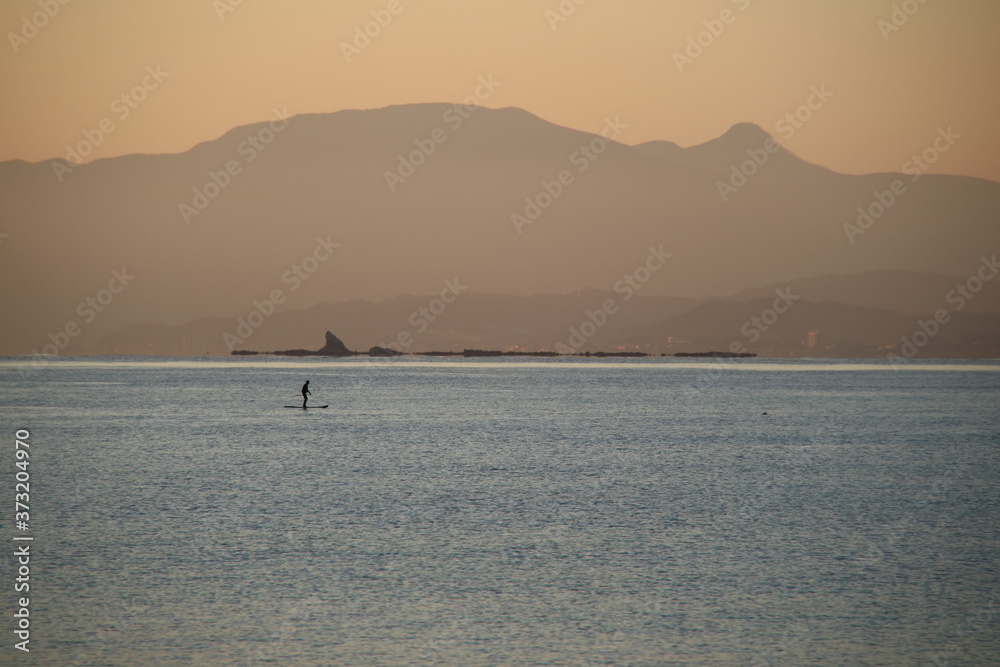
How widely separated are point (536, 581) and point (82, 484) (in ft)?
93.2

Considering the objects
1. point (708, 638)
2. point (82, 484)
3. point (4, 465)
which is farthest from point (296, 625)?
point (4, 465)

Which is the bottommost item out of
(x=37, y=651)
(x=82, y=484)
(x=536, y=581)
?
(x=37, y=651)

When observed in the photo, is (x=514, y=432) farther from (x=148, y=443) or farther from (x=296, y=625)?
(x=296, y=625)

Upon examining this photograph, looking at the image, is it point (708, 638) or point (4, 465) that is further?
point (4, 465)

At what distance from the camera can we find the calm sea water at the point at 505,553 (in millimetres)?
20953

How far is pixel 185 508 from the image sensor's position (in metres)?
38.7

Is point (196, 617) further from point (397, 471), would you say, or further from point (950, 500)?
point (950, 500)

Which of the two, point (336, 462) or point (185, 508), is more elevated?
point (336, 462)

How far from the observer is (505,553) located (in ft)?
98.1

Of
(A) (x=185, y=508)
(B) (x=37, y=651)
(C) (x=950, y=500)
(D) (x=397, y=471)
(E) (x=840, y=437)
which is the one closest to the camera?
(B) (x=37, y=651)

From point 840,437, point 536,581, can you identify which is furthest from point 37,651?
point 840,437

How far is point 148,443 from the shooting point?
223 feet

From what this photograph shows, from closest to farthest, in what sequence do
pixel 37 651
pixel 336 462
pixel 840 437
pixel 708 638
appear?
pixel 37 651 < pixel 708 638 < pixel 336 462 < pixel 840 437

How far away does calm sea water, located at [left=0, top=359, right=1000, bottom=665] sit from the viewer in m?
21.0
